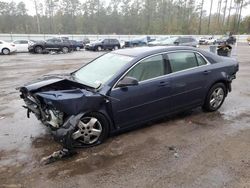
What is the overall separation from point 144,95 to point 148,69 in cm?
51

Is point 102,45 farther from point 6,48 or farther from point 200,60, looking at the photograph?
point 200,60

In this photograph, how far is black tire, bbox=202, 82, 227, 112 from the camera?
5.55 meters

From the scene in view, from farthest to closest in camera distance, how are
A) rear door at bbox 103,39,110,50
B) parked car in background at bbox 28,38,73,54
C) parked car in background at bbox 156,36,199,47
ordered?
rear door at bbox 103,39,110,50 → parked car in background at bbox 28,38,73,54 → parked car in background at bbox 156,36,199,47

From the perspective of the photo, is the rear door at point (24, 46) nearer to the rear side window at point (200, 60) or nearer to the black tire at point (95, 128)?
the rear side window at point (200, 60)

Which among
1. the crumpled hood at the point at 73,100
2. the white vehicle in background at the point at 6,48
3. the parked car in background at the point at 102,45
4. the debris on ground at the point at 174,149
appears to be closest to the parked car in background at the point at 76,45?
the parked car in background at the point at 102,45

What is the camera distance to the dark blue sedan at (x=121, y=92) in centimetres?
389

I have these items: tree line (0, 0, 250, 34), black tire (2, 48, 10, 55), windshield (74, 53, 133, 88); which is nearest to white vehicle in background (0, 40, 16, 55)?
black tire (2, 48, 10, 55)

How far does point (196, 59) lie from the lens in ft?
17.5

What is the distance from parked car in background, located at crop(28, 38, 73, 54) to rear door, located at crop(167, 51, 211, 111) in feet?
74.1

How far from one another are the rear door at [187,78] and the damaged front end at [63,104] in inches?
63.6

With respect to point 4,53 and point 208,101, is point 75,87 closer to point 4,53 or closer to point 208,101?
point 208,101

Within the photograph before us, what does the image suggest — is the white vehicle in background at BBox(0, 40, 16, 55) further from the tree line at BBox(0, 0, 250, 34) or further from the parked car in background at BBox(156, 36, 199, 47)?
the tree line at BBox(0, 0, 250, 34)

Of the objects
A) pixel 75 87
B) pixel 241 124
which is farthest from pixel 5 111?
pixel 241 124

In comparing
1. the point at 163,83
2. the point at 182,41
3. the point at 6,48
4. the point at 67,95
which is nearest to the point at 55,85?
the point at 67,95
